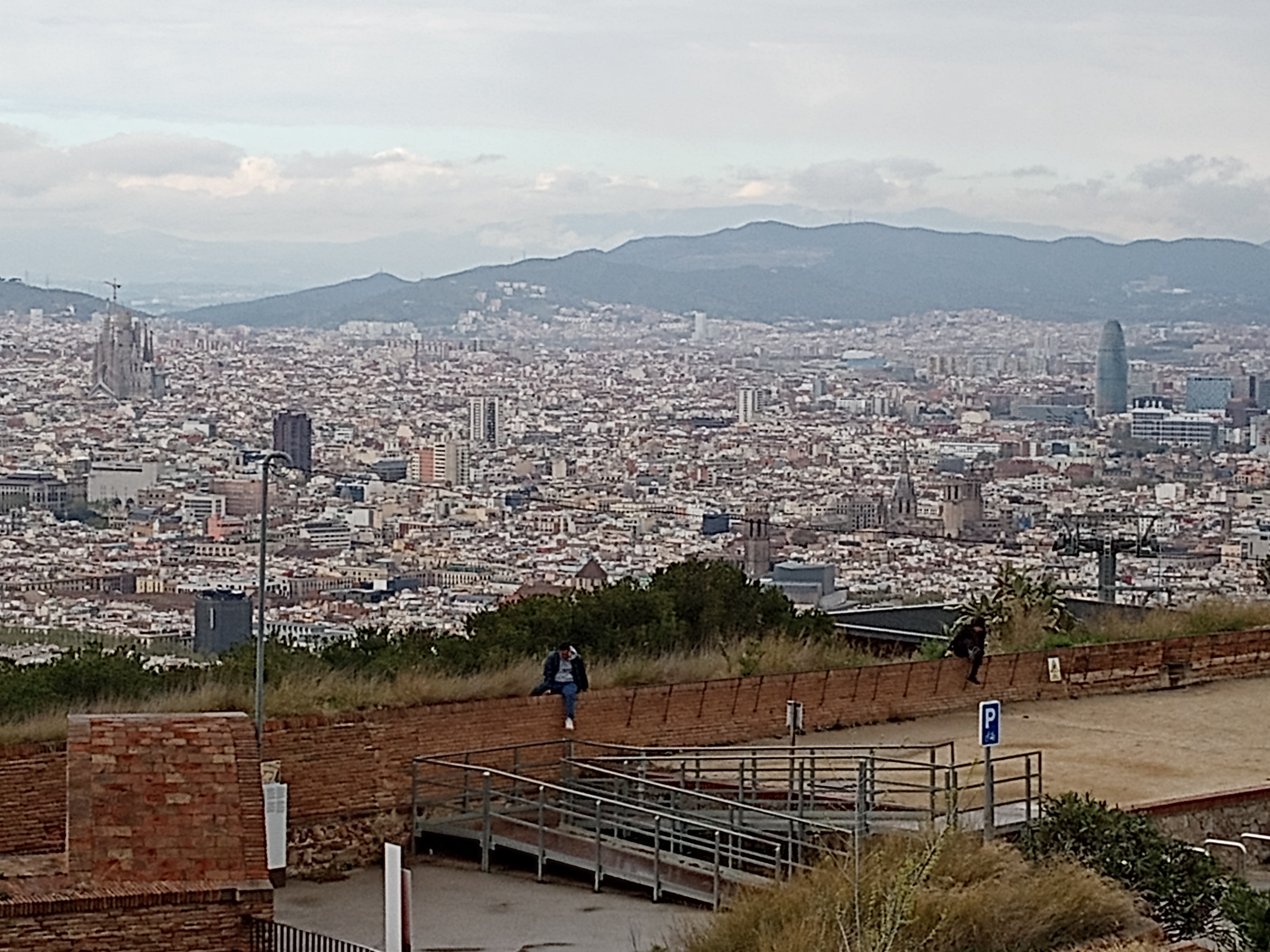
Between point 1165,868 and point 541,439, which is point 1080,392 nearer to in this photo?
point 541,439

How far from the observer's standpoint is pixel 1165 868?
46.6ft

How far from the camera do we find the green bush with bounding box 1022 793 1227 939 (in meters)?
13.7

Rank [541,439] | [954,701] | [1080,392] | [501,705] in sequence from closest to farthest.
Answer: [501,705], [954,701], [541,439], [1080,392]

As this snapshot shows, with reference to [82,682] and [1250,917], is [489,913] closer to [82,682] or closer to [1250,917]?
[1250,917]

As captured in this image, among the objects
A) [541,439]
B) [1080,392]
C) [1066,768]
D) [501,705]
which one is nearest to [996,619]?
[1066,768]

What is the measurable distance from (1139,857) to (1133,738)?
8313 millimetres

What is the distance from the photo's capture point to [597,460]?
91.6m

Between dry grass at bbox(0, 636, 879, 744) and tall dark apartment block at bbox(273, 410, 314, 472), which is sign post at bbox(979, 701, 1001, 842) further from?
tall dark apartment block at bbox(273, 410, 314, 472)

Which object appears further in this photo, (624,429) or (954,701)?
(624,429)

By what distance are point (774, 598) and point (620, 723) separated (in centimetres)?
1072

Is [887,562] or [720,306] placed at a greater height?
[720,306]

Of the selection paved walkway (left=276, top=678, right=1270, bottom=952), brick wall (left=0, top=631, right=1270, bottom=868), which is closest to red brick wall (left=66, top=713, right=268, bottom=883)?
paved walkway (left=276, top=678, right=1270, bottom=952)

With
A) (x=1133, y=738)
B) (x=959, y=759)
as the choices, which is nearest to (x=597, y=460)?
(x=1133, y=738)

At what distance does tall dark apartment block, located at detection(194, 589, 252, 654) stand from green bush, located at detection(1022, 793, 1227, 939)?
61.9 ft
